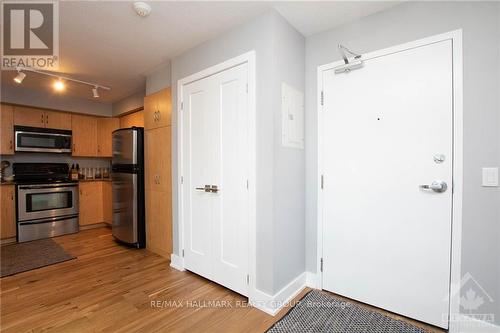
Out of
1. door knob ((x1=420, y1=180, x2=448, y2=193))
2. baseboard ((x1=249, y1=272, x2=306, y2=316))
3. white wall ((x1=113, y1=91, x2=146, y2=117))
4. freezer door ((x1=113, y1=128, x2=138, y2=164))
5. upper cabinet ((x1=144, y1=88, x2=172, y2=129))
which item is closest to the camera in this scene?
door knob ((x1=420, y1=180, x2=448, y2=193))

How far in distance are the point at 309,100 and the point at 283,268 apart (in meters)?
1.57

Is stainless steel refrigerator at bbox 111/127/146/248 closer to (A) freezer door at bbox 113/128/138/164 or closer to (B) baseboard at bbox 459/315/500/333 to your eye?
(A) freezer door at bbox 113/128/138/164

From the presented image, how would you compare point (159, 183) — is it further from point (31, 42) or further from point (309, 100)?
point (309, 100)

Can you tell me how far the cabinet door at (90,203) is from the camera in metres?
4.31

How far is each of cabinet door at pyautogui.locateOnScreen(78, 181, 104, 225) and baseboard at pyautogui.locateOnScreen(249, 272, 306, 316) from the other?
390cm

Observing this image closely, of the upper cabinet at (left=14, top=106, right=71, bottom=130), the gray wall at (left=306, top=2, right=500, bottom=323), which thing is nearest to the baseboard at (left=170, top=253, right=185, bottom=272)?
the gray wall at (left=306, top=2, right=500, bottom=323)

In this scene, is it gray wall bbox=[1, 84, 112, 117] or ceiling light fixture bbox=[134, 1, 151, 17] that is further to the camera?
gray wall bbox=[1, 84, 112, 117]

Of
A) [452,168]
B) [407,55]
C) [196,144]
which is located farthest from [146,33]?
[452,168]

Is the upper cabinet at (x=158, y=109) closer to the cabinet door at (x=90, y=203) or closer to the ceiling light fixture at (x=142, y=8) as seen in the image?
the ceiling light fixture at (x=142, y=8)

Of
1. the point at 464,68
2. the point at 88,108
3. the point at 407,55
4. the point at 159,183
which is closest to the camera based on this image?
the point at 464,68

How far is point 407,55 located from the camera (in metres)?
1.76

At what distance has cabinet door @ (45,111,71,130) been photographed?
406 cm

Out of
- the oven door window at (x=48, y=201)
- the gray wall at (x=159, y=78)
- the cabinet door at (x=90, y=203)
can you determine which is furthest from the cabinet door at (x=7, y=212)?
the gray wall at (x=159, y=78)

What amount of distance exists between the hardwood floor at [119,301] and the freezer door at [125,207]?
481 mm
